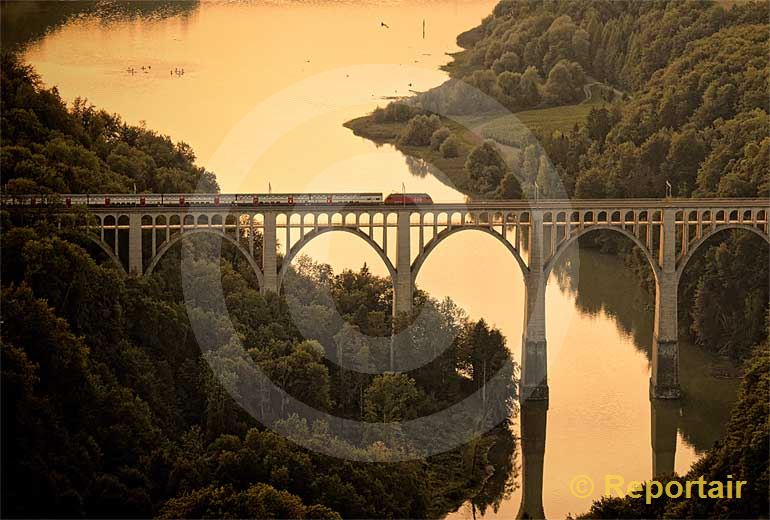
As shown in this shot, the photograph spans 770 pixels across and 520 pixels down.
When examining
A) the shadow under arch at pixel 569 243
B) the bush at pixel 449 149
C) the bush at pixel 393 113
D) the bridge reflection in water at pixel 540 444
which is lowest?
A: the bridge reflection in water at pixel 540 444

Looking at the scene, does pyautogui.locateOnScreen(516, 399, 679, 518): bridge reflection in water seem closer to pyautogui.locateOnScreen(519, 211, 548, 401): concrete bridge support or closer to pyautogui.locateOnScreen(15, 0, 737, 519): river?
pyautogui.locateOnScreen(15, 0, 737, 519): river

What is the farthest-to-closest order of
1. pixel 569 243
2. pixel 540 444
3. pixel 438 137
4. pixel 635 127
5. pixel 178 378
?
pixel 438 137
pixel 635 127
pixel 569 243
pixel 540 444
pixel 178 378

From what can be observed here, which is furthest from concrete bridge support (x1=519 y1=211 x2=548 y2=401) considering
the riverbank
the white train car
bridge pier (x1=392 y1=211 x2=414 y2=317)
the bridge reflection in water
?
the riverbank

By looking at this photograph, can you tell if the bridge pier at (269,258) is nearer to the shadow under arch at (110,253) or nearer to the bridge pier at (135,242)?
the bridge pier at (135,242)

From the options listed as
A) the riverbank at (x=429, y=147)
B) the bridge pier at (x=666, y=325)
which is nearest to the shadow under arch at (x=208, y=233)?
the bridge pier at (x=666, y=325)

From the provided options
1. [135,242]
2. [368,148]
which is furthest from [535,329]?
[368,148]

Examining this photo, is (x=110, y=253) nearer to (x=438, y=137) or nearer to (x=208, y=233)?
(x=208, y=233)
